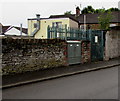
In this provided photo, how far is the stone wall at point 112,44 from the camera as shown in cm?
1609

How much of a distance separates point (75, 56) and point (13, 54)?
5.06m

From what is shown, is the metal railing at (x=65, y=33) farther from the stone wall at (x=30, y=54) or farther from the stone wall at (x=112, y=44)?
the stone wall at (x=112, y=44)

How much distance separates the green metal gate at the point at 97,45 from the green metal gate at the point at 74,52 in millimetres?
2059

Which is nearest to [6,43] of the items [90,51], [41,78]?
[41,78]

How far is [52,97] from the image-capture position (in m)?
5.55

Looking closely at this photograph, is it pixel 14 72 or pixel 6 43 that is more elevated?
pixel 6 43

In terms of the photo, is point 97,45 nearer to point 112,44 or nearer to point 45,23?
point 112,44

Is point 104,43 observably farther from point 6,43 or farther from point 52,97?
point 52,97

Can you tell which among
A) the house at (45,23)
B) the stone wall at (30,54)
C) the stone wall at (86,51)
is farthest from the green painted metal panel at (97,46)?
the house at (45,23)

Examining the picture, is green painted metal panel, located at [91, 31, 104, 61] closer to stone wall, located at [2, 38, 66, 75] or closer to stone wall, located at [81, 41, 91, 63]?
stone wall, located at [81, 41, 91, 63]

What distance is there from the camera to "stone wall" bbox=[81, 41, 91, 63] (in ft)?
44.4

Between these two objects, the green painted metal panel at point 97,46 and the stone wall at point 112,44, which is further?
the stone wall at point 112,44

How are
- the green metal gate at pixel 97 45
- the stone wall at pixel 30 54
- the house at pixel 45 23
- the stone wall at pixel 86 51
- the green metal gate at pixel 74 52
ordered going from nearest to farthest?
the stone wall at pixel 30 54 < the green metal gate at pixel 74 52 < the stone wall at pixel 86 51 < the green metal gate at pixel 97 45 < the house at pixel 45 23

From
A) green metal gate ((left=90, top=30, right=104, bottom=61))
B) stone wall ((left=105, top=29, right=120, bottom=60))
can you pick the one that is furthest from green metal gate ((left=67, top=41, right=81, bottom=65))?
stone wall ((left=105, top=29, right=120, bottom=60))
